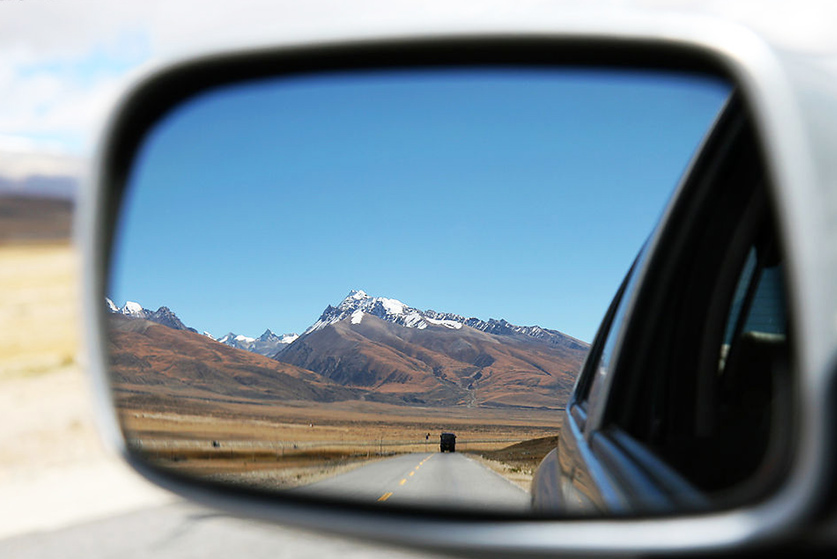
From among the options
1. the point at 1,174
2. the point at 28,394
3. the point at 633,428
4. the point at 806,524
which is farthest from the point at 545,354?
the point at 1,174

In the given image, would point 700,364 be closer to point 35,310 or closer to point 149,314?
point 149,314

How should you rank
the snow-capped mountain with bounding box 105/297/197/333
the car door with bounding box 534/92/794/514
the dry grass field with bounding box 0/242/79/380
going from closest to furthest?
the car door with bounding box 534/92/794/514, the snow-capped mountain with bounding box 105/297/197/333, the dry grass field with bounding box 0/242/79/380

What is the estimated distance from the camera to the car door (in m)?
1.28

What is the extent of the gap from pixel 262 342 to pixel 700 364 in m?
1.51

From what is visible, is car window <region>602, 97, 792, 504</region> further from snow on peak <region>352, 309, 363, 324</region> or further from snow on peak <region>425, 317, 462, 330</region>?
snow on peak <region>352, 309, 363, 324</region>

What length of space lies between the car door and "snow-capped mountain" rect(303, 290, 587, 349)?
0.28m

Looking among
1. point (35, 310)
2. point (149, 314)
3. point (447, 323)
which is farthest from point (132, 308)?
point (35, 310)

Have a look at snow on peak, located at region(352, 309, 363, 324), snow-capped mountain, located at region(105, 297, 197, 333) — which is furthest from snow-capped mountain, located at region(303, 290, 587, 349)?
snow-capped mountain, located at region(105, 297, 197, 333)

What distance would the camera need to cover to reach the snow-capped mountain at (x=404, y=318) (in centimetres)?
229

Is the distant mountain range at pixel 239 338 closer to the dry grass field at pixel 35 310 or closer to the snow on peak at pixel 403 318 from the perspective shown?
the snow on peak at pixel 403 318

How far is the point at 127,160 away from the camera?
6.28ft

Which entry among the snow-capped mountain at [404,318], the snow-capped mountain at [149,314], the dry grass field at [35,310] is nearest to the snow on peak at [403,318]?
the snow-capped mountain at [404,318]

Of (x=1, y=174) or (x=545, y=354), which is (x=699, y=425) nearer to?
(x=545, y=354)

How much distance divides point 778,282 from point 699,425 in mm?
419
